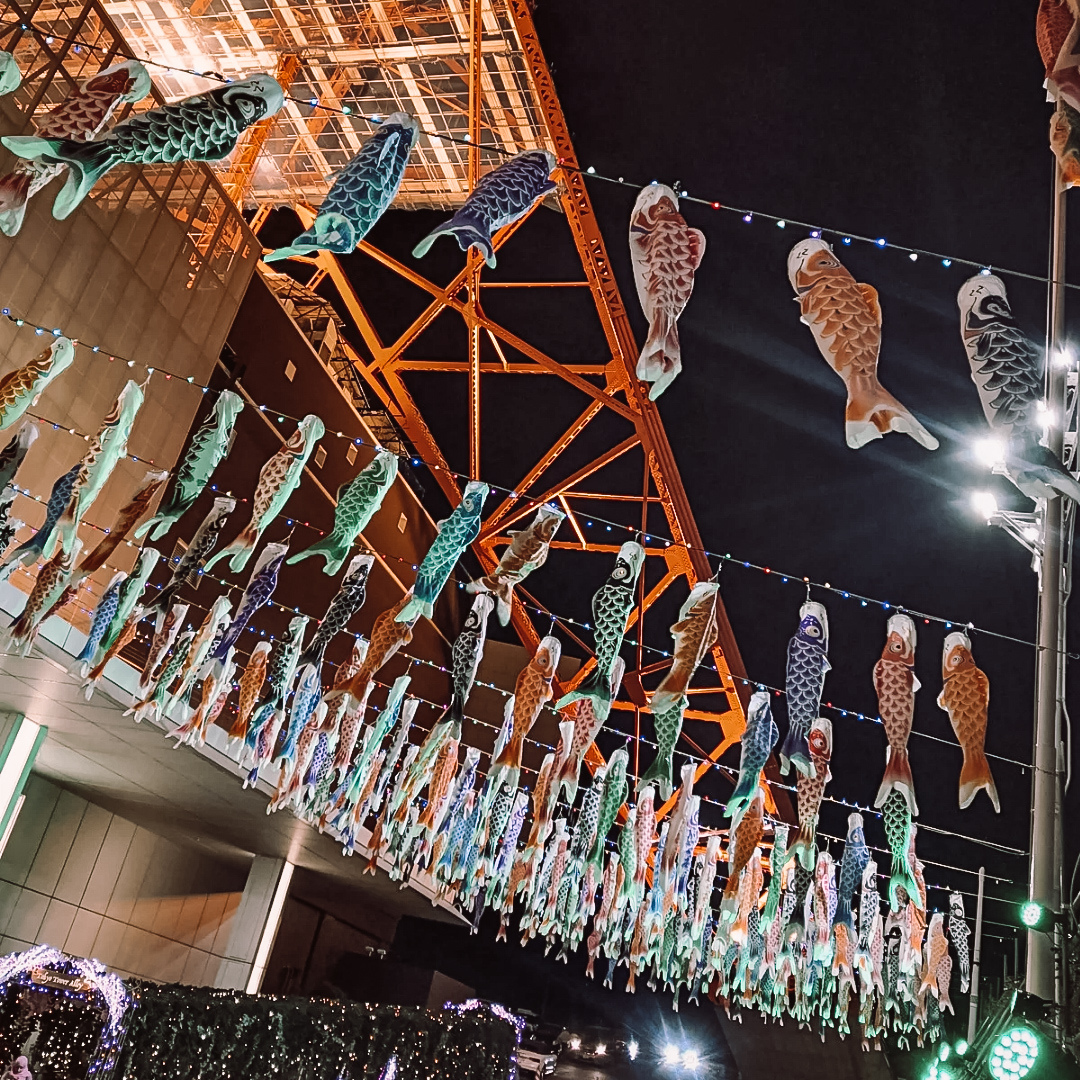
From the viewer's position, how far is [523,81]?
13.2 meters

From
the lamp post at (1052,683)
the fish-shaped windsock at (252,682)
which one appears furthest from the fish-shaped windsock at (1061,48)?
the fish-shaped windsock at (252,682)

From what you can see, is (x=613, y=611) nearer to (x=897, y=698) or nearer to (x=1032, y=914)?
(x=897, y=698)

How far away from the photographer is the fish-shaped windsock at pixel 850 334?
4.49 meters

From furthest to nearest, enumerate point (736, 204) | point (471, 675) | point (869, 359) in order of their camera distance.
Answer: point (736, 204)
point (471, 675)
point (869, 359)

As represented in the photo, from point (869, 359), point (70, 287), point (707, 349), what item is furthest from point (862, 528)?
point (70, 287)

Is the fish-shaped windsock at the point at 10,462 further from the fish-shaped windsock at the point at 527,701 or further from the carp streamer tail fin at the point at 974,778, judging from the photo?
the carp streamer tail fin at the point at 974,778

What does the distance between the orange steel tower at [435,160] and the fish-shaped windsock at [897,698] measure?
531cm

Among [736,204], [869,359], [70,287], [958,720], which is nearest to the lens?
[869,359]

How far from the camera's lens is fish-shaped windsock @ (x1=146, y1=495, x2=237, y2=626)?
7.11 meters

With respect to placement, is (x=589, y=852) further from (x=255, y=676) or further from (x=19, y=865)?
(x=19, y=865)

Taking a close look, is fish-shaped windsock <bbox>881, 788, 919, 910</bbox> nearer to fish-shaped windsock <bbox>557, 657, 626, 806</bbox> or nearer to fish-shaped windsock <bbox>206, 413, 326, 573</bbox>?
fish-shaped windsock <bbox>557, 657, 626, 806</bbox>

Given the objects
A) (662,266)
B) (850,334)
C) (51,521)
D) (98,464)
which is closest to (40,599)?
(51,521)

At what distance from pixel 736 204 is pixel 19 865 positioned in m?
13.2

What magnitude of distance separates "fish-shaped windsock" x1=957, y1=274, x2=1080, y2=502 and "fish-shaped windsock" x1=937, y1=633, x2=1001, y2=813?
233 centimetres
